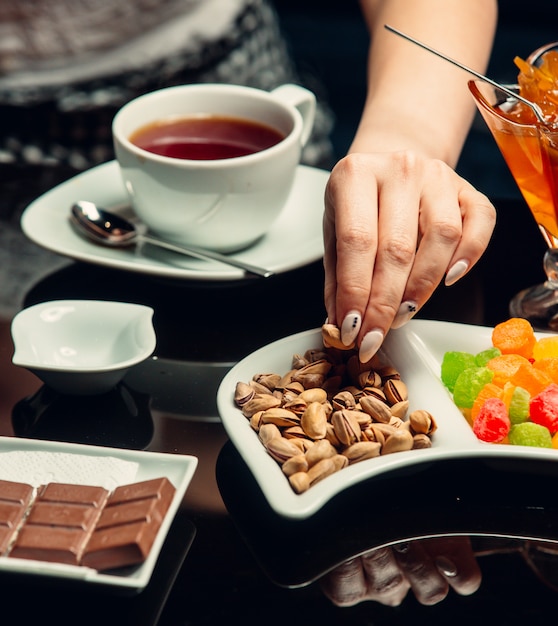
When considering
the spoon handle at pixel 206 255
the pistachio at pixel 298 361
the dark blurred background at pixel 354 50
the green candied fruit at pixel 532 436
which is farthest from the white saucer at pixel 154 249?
the dark blurred background at pixel 354 50

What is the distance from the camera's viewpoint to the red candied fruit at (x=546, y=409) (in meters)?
0.80

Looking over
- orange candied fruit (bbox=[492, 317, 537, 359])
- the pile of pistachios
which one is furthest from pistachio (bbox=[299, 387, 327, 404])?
orange candied fruit (bbox=[492, 317, 537, 359])

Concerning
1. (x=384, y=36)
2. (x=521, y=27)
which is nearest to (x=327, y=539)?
(x=384, y=36)

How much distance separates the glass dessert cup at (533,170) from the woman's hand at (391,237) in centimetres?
9

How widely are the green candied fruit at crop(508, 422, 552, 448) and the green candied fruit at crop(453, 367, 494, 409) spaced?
0.21 feet

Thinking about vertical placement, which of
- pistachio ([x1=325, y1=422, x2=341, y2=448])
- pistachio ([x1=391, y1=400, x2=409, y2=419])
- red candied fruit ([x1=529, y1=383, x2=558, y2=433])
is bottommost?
pistachio ([x1=325, y1=422, x2=341, y2=448])

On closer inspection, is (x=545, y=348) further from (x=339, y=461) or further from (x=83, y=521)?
(x=83, y=521)

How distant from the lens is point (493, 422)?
2.61 ft

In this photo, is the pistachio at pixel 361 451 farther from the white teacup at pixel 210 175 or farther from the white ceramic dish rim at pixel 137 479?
the white teacup at pixel 210 175

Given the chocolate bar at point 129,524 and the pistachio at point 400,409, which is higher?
the pistachio at point 400,409

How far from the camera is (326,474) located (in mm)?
737

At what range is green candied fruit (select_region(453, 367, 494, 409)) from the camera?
2.77 feet

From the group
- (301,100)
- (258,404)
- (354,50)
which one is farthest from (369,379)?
(354,50)

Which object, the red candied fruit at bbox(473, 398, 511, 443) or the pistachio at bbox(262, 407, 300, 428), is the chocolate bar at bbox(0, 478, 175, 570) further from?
the red candied fruit at bbox(473, 398, 511, 443)
